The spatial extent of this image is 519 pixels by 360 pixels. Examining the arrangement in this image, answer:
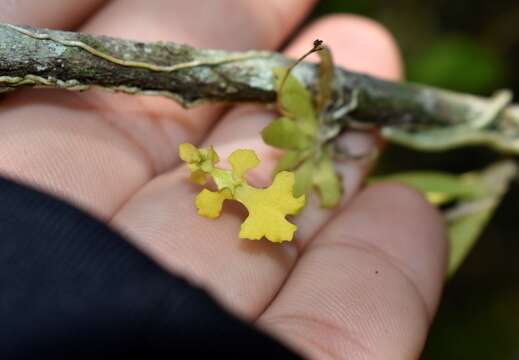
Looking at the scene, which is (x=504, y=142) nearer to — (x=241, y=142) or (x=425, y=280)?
(x=425, y=280)

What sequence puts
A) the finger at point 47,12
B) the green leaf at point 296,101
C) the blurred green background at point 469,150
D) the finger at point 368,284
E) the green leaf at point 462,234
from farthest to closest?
the blurred green background at point 469,150 → the green leaf at point 462,234 → the green leaf at point 296,101 → the finger at point 47,12 → the finger at point 368,284

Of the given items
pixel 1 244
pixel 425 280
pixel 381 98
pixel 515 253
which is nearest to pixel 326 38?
pixel 381 98

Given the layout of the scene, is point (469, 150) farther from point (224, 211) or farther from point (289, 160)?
point (224, 211)

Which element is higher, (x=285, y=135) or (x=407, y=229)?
(x=285, y=135)

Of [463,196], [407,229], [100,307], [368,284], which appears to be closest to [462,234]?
[463,196]

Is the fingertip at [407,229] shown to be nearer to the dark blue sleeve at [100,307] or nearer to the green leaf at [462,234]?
the green leaf at [462,234]

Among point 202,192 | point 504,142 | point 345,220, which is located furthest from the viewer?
point 504,142

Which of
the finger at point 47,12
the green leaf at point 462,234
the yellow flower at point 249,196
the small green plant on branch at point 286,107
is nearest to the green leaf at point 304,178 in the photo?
the small green plant on branch at point 286,107
